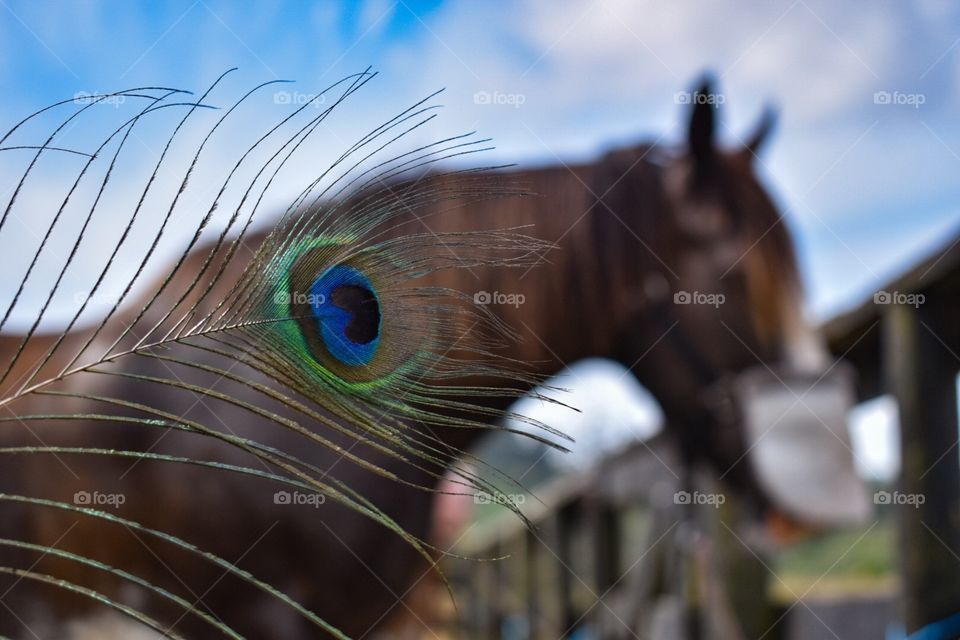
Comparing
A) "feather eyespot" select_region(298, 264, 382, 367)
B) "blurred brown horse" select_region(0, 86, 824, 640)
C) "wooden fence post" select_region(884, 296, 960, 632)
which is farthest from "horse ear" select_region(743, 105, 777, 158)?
"feather eyespot" select_region(298, 264, 382, 367)

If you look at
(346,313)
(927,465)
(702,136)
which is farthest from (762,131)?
(346,313)

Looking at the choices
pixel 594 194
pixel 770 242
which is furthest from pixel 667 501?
pixel 594 194

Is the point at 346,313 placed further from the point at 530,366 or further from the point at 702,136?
the point at 702,136

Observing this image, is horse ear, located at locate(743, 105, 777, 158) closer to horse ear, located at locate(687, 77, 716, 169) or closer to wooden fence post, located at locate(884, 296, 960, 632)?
horse ear, located at locate(687, 77, 716, 169)

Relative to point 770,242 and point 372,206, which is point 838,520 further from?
point 372,206

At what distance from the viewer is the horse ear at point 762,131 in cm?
257

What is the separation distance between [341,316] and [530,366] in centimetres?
84

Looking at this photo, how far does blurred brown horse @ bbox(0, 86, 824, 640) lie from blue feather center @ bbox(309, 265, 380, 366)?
97cm

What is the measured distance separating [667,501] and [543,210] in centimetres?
179

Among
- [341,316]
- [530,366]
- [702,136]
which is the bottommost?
[341,316]

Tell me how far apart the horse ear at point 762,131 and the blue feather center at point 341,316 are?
2096 mm

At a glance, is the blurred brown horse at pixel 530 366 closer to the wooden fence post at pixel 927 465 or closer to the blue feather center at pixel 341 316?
the wooden fence post at pixel 927 465

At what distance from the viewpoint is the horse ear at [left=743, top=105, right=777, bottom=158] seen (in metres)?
2.57

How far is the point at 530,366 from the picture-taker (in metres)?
1.53
